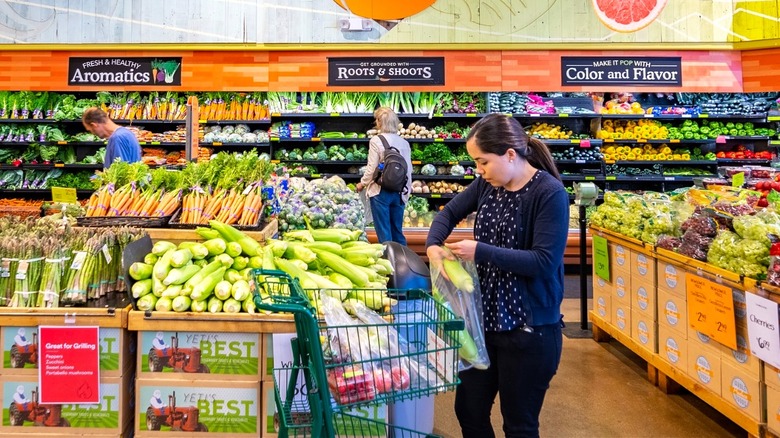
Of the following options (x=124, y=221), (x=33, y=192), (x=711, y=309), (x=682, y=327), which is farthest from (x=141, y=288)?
(x=33, y=192)

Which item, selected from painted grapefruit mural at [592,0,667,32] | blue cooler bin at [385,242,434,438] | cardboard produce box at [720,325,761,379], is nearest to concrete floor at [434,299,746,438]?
blue cooler bin at [385,242,434,438]

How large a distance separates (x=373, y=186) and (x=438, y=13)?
2916 millimetres

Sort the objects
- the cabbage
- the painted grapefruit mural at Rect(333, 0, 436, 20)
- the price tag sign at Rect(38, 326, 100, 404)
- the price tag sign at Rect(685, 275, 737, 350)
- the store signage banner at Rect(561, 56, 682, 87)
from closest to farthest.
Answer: the price tag sign at Rect(38, 326, 100, 404)
the price tag sign at Rect(685, 275, 737, 350)
the painted grapefruit mural at Rect(333, 0, 436, 20)
the store signage banner at Rect(561, 56, 682, 87)
the cabbage

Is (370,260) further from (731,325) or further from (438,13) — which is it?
(438,13)

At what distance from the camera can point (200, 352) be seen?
6.70 feet

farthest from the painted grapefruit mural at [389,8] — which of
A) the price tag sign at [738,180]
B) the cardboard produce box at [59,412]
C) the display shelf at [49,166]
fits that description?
the display shelf at [49,166]

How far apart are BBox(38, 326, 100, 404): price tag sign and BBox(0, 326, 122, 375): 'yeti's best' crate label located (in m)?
0.02

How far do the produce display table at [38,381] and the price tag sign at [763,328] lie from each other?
266 centimetres

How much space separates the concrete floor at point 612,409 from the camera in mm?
2789

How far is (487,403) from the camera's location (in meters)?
1.95

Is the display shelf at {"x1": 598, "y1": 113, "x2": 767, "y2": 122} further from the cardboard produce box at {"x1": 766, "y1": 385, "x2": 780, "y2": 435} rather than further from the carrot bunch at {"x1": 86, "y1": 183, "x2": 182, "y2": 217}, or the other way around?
the carrot bunch at {"x1": 86, "y1": 183, "x2": 182, "y2": 217}

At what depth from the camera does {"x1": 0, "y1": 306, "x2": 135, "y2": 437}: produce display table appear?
2.01 m

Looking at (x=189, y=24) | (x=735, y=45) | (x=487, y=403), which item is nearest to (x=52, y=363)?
(x=487, y=403)

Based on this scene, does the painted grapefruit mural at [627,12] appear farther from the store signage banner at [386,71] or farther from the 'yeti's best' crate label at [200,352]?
the 'yeti's best' crate label at [200,352]
